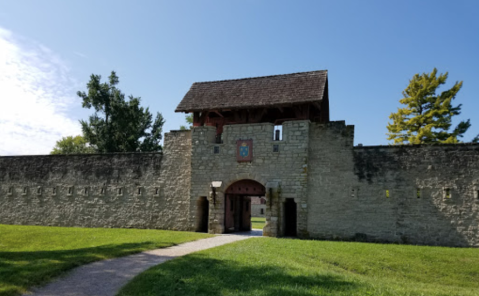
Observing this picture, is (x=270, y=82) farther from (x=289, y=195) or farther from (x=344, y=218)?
(x=344, y=218)

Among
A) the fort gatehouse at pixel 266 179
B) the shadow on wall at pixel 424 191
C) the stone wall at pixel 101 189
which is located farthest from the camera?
the stone wall at pixel 101 189

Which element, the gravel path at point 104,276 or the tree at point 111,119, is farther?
the tree at point 111,119

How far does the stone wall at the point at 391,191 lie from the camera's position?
15.4 metres

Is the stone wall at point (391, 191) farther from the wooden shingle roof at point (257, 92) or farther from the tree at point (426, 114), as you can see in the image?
the tree at point (426, 114)

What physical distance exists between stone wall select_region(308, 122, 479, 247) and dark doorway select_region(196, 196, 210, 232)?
5392 mm

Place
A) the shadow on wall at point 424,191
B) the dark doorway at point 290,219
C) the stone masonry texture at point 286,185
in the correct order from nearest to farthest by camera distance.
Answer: the shadow on wall at point 424,191, the stone masonry texture at point 286,185, the dark doorway at point 290,219

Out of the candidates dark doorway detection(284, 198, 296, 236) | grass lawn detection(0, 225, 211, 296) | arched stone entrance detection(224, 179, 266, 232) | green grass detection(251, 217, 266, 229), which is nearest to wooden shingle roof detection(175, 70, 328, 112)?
arched stone entrance detection(224, 179, 266, 232)

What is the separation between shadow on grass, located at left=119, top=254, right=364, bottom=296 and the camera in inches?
281

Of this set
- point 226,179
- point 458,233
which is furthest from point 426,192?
point 226,179

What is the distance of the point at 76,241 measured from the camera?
1543 centimetres

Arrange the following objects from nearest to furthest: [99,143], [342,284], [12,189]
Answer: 1. [342,284]
2. [12,189]
3. [99,143]

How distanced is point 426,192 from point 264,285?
10.9 meters

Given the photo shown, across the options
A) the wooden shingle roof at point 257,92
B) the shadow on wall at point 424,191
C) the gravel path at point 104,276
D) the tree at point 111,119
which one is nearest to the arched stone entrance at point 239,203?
the wooden shingle roof at point 257,92

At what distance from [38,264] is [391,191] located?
13.1 m
